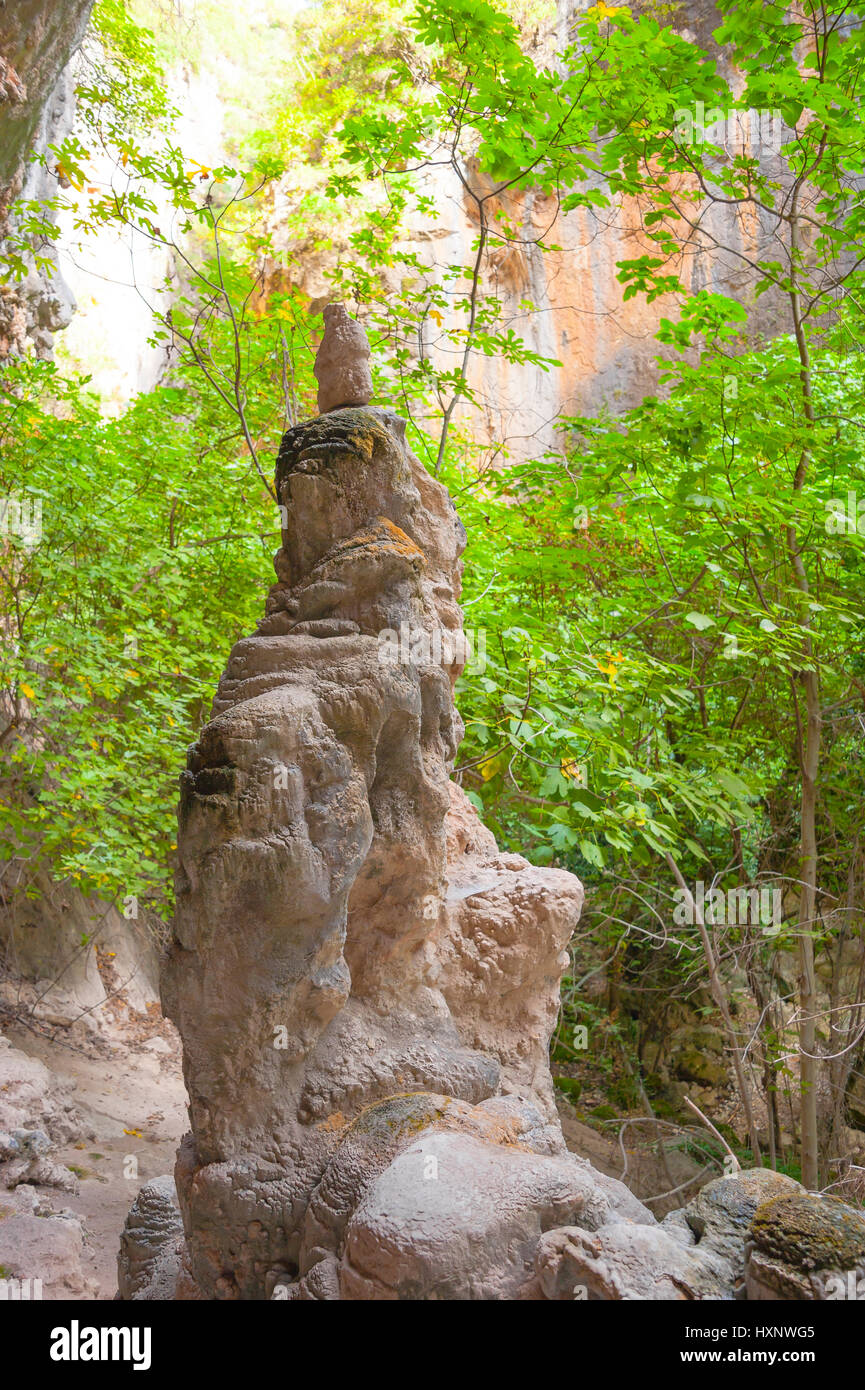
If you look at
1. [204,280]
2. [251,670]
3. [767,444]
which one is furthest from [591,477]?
[251,670]

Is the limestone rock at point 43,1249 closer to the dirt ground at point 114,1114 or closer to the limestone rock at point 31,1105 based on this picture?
the dirt ground at point 114,1114

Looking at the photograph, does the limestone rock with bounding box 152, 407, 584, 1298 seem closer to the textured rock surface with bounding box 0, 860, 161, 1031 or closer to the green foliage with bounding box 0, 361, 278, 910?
the green foliage with bounding box 0, 361, 278, 910

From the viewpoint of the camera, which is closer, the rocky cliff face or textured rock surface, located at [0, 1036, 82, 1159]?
textured rock surface, located at [0, 1036, 82, 1159]

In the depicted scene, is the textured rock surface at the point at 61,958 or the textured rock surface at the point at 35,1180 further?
the textured rock surface at the point at 61,958

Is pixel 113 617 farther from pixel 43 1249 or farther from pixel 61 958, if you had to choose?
pixel 43 1249

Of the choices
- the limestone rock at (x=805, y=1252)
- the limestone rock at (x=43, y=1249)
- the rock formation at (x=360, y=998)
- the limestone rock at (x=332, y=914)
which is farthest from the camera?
the limestone rock at (x=43, y=1249)

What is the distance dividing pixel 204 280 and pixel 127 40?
8.24 m

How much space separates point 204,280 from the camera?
244 inches

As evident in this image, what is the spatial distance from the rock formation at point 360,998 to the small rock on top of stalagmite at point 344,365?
0.79ft

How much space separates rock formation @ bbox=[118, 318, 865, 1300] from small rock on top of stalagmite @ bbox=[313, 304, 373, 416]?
24 cm

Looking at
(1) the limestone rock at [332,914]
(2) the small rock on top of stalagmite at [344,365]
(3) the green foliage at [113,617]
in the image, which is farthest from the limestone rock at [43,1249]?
(2) the small rock on top of stalagmite at [344,365]

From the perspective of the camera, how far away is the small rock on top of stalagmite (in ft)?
12.4

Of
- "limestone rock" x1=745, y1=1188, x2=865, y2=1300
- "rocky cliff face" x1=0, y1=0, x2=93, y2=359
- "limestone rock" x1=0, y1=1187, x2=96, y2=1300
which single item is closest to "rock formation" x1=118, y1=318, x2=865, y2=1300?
"limestone rock" x1=745, y1=1188, x2=865, y2=1300

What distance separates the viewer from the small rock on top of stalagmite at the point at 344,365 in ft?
12.4
